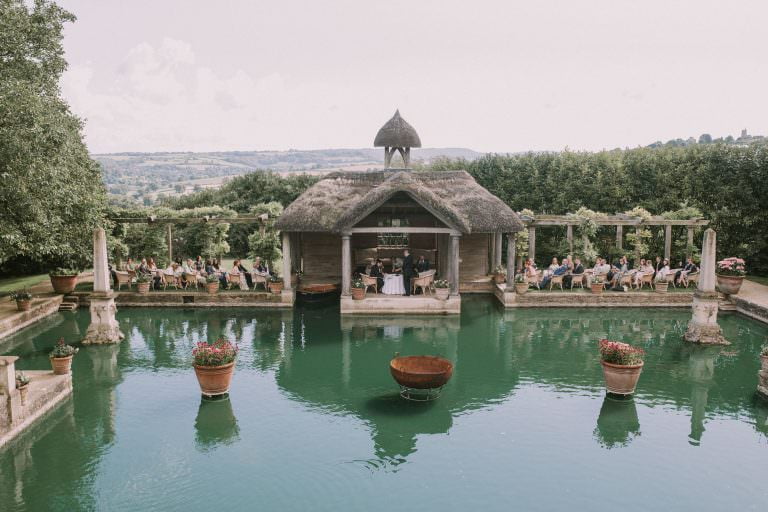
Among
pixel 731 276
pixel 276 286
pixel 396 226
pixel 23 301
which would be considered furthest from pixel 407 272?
pixel 23 301

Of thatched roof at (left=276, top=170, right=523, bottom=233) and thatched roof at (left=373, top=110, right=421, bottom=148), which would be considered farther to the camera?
thatched roof at (left=373, top=110, right=421, bottom=148)

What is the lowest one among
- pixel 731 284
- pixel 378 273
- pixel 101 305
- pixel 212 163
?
pixel 731 284

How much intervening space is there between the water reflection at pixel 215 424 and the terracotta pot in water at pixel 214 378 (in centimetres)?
19

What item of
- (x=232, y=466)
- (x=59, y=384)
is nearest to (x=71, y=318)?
(x=59, y=384)

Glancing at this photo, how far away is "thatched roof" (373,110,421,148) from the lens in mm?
23000

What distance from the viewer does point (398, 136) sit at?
22984 millimetres

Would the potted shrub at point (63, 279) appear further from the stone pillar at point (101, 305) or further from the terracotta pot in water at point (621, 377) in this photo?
the terracotta pot in water at point (621, 377)

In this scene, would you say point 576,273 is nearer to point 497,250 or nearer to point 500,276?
point 500,276

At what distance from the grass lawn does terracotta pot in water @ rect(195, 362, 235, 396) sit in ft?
43.6

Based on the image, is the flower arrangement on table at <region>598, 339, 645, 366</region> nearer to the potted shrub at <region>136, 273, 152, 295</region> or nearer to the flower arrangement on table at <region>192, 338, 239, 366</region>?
the flower arrangement on table at <region>192, 338, 239, 366</region>

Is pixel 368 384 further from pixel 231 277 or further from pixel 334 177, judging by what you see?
pixel 334 177

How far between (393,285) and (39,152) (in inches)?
448

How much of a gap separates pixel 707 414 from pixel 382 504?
744cm

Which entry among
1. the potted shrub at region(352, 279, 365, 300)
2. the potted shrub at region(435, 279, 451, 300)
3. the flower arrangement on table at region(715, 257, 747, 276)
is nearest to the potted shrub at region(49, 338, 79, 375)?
the potted shrub at region(352, 279, 365, 300)
